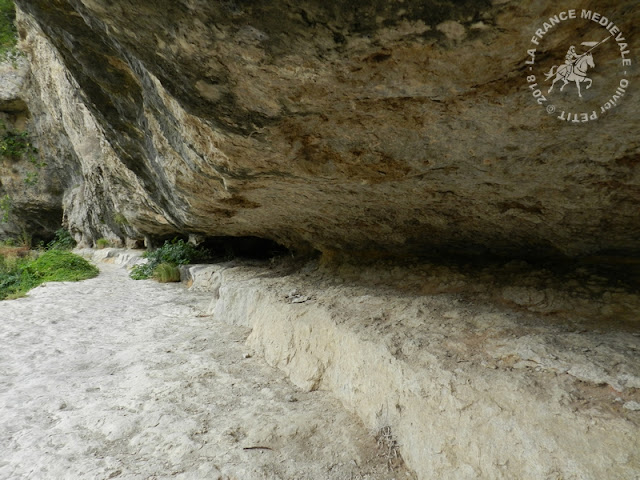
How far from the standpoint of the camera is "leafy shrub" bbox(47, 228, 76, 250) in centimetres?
1708

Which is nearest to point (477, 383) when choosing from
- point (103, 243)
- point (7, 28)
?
point (103, 243)

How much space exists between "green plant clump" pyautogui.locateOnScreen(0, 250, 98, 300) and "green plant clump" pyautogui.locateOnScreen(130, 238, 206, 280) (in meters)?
1.31

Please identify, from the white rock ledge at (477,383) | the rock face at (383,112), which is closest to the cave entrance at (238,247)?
the rock face at (383,112)

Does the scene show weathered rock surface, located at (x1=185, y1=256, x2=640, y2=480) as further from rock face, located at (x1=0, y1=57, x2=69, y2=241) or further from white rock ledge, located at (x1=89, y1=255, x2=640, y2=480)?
rock face, located at (x1=0, y1=57, x2=69, y2=241)

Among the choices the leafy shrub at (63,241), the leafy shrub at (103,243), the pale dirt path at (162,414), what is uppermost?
the pale dirt path at (162,414)

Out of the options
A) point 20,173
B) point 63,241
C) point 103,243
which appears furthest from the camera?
point 63,241

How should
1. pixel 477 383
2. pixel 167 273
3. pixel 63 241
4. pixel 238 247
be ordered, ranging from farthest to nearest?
pixel 63 241 → pixel 238 247 → pixel 167 273 → pixel 477 383

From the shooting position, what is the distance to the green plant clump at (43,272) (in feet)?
24.5

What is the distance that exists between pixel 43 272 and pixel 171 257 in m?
3.26

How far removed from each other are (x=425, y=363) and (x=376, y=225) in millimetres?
1678

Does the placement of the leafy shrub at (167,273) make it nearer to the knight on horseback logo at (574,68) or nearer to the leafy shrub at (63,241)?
the knight on horseback logo at (574,68)

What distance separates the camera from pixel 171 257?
320 inches

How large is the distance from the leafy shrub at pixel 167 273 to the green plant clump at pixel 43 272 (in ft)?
6.61

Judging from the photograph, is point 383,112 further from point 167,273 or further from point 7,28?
point 7,28
